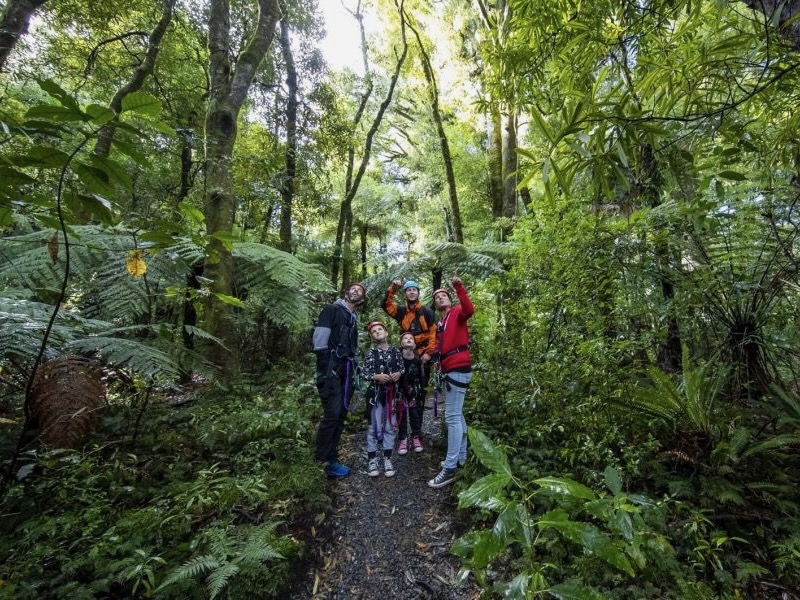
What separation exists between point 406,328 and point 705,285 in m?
3.44

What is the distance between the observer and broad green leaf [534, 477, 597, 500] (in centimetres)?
130

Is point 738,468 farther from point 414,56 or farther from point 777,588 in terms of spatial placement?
point 414,56

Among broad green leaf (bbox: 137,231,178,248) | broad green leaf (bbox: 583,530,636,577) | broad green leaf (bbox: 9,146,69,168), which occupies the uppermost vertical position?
broad green leaf (bbox: 9,146,69,168)

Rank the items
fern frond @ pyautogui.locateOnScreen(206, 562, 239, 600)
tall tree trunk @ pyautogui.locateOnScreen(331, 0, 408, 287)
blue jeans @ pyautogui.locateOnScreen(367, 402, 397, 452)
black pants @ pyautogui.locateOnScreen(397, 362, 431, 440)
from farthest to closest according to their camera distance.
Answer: tall tree trunk @ pyautogui.locateOnScreen(331, 0, 408, 287) → black pants @ pyautogui.locateOnScreen(397, 362, 431, 440) → blue jeans @ pyautogui.locateOnScreen(367, 402, 397, 452) → fern frond @ pyautogui.locateOnScreen(206, 562, 239, 600)

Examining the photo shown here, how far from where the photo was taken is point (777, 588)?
2428mm

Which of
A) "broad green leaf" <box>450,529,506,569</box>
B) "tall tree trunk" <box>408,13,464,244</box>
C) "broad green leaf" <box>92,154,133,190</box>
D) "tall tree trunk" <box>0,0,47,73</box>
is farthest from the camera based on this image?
"tall tree trunk" <box>408,13,464,244</box>

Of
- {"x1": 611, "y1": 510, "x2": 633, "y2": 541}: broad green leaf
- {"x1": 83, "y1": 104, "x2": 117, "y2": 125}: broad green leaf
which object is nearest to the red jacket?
{"x1": 611, "y1": 510, "x2": 633, "y2": 541}: broad green leaf

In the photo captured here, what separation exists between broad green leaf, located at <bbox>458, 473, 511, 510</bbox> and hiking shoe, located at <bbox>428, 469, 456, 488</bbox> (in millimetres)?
2727

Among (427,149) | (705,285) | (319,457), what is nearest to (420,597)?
(319,457)

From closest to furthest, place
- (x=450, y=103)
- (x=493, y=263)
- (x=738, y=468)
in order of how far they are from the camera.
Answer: (x=738, y=468) → (x=493, y=263) → (x=450, y=103)

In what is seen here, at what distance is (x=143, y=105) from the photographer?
41.6 inches

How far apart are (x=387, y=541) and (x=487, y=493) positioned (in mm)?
2438

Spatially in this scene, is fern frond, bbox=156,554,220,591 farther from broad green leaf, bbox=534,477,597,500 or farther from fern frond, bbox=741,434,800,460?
fern frond, bbox=741,434,800,460

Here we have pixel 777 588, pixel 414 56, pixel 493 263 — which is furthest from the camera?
pixel 414 56
